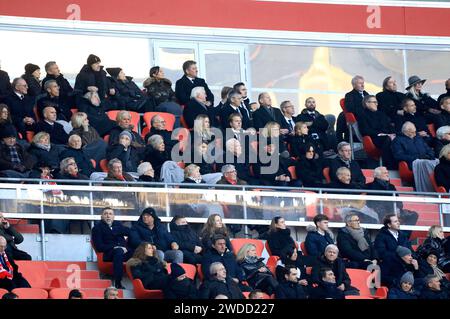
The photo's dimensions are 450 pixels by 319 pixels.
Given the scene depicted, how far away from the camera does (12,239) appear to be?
18.3 meters

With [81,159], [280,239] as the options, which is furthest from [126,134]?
[280,239]

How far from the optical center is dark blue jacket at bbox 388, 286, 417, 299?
19172 mm

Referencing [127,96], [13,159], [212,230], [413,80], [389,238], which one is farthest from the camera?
[413,80]

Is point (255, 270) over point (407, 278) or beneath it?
over

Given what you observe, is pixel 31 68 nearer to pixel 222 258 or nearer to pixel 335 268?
pixel 222 258

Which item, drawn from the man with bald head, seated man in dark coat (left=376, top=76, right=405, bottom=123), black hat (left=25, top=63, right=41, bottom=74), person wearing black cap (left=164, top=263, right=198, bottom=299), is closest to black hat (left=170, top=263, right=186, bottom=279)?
person wearing black cap (left=164, top=263, right=198, bottom=299)

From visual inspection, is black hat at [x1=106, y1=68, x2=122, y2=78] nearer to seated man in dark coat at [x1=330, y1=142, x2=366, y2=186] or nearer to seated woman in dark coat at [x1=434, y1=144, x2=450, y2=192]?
seated man in dark coat at [x1=330, y1=142, x2=366, y2=186]

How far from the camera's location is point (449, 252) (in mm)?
20078

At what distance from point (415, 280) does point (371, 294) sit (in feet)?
1.62

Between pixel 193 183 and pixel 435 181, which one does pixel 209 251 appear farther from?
pixel 435 181

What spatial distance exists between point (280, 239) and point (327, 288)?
0.90 m

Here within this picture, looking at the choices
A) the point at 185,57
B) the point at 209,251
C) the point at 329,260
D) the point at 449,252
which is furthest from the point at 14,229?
the point at 185,57

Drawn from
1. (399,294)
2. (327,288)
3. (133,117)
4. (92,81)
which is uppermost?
(92,81)

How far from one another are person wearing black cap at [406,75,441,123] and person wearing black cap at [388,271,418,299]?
13.1 ft
